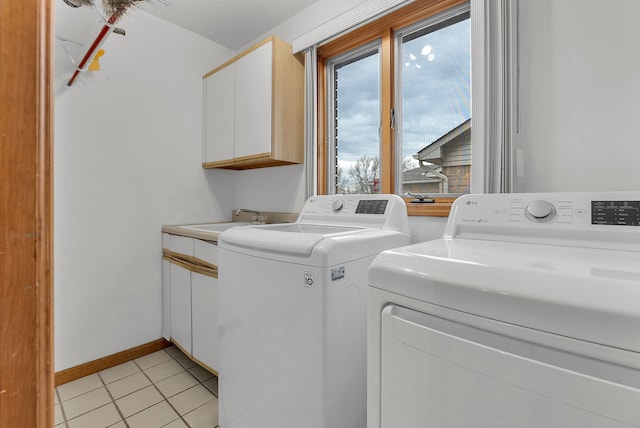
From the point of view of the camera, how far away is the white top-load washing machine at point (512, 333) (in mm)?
507

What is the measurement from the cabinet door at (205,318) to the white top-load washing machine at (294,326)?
42cm

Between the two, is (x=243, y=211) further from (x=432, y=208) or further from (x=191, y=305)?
(x=432, y=208)

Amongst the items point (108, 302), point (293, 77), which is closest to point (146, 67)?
point (293, 77)

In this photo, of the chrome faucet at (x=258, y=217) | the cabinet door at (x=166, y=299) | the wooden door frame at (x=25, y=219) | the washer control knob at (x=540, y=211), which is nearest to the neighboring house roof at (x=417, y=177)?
the washer control knob at (x=540, y=211)

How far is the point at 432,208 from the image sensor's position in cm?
166

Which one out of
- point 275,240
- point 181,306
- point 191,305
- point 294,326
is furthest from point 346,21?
point 181,306

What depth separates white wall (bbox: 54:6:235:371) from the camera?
2061 mm

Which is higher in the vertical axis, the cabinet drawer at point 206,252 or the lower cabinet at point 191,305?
the cabinet drawer at point 206,252

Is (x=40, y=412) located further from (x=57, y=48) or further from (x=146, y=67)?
(x=146, y=67)

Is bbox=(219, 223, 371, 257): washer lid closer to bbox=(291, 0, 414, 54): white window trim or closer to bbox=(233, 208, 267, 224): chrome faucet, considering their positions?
bbox=(233, 208, 267, 224): chrome faucet

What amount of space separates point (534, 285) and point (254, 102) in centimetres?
214

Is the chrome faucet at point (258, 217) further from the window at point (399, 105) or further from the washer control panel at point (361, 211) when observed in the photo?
the washer control panel at point (361, 211)

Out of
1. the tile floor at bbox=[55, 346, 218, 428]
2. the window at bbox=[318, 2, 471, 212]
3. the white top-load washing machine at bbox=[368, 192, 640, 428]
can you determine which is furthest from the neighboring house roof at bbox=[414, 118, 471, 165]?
the tile floor at bbox=[55, 346, 218, 428]

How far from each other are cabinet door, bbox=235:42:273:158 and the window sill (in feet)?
3.46
